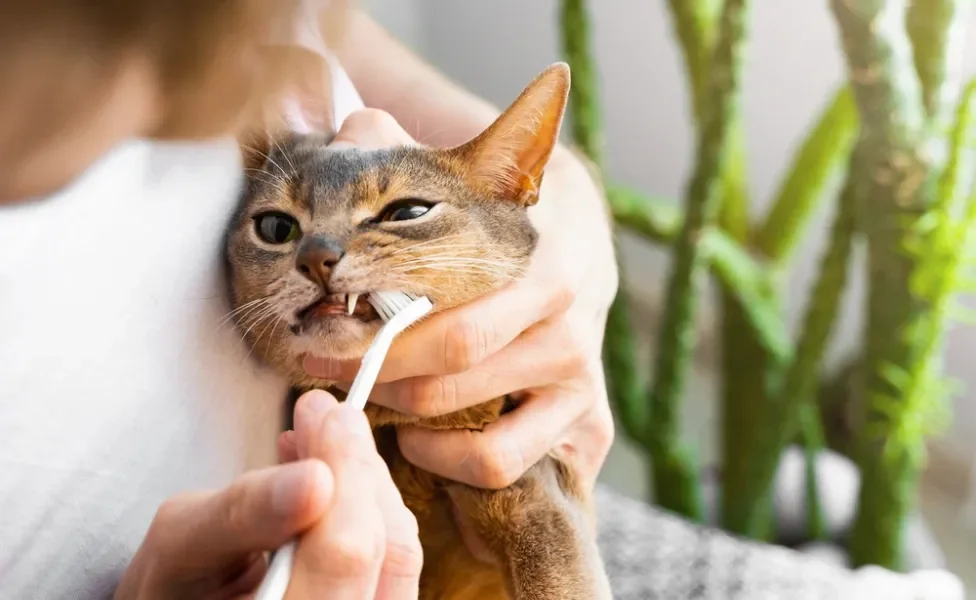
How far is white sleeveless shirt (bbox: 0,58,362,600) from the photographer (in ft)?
0.98

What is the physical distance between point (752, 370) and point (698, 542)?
1.09 feet

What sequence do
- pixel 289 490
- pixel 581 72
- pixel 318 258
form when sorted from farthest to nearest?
pixel 581 72
pixel 318 258
pixel 289 490

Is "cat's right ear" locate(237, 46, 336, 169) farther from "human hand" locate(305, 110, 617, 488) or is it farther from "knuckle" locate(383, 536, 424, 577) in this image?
"knuckle" locate(383, 536, 424, 577)

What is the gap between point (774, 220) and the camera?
1.11 m

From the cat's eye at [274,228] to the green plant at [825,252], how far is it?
0.43 metres

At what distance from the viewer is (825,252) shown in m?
0.97

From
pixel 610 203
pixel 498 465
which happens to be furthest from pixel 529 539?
pixel 610 203

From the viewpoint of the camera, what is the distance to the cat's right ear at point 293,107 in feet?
1.03

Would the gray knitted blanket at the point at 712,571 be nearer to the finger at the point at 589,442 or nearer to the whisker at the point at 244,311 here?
the finger at the point at 589,442

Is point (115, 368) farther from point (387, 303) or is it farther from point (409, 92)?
point (409, 92)

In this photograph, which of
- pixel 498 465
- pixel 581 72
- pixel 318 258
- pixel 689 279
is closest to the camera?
pixel 318 258

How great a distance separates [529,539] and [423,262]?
0.20 m

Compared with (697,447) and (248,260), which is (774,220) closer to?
(697,447)

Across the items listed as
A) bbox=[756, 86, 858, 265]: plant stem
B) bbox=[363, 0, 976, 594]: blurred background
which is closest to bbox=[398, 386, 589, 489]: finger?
bbox=[363, 0, 976, 594]: blurred background
